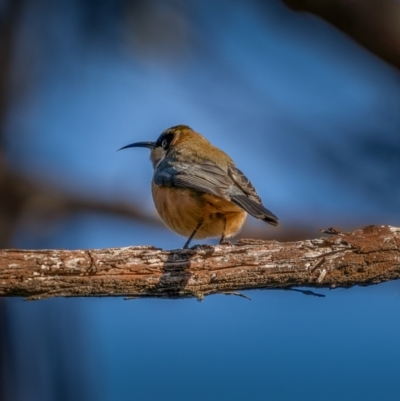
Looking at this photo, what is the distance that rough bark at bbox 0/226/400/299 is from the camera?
3.40 meters

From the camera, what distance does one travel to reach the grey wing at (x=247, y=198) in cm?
411

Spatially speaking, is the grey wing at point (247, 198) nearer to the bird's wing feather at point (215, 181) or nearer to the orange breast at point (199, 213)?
the bird's wing feather at point (215, 181)

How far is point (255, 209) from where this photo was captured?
421cm

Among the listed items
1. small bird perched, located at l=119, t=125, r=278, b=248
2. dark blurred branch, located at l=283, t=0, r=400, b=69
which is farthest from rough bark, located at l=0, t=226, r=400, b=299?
dark blurred branch, located at l=283, t=0, r=400, b=69

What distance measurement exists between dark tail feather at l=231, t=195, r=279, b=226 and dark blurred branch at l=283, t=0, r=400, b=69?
1238 mm

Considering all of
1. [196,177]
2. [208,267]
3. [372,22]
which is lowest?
[208,267]

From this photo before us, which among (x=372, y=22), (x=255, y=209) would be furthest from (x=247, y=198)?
(x=372, y=22)

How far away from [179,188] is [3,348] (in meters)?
1.48

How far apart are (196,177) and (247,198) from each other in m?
Answer: 0.52

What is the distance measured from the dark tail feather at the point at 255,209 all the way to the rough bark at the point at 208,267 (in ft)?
1.46

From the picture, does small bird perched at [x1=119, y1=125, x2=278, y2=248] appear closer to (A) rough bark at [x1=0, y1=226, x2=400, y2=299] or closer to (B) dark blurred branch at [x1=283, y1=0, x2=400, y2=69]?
(A) rough bark at [x1=0, y1=226, x2=400, y2=299]

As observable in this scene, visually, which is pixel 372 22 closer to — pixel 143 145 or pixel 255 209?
pixel 255 209

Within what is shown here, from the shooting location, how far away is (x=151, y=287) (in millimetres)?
3482

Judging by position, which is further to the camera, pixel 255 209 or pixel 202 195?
pixel 202 195
